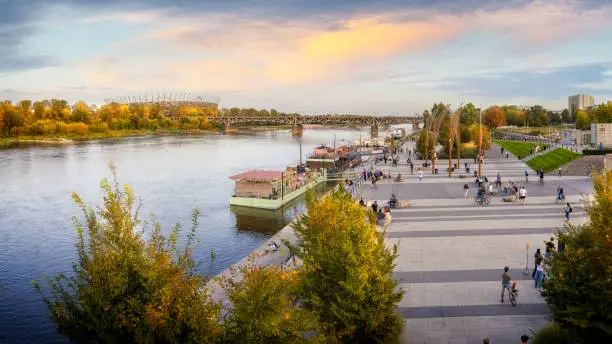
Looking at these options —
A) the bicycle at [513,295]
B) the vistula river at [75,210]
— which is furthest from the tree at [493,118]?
the bicycle at [513,295]

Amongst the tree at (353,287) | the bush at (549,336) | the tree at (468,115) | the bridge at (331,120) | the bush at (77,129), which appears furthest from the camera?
the bridge at (331,120)

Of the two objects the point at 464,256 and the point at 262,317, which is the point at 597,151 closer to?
the point at 464,256

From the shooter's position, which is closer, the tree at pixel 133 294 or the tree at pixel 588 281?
the tree at pixel 133 294

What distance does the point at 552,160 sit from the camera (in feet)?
165

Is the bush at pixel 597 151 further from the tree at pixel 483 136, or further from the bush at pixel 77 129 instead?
the bush at pixel 77 129

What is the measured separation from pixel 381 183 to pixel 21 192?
117ft

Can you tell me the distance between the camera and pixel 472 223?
1077 inches

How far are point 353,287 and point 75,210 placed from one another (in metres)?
36.2

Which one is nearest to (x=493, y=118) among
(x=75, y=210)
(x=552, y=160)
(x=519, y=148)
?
(x=519, y=148)

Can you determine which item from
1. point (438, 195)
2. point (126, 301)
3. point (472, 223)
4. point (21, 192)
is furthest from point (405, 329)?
point (21, 192)

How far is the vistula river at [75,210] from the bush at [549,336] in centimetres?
1669

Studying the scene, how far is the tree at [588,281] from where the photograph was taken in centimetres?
1080

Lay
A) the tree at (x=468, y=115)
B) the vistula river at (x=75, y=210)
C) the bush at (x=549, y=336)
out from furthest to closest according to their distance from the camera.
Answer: the tree at (x=468, y=115) < the vistula river at (x=75, y=210) < the bush at (x=549, y=336)

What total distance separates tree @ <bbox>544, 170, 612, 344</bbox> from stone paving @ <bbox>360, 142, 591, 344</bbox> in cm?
277
